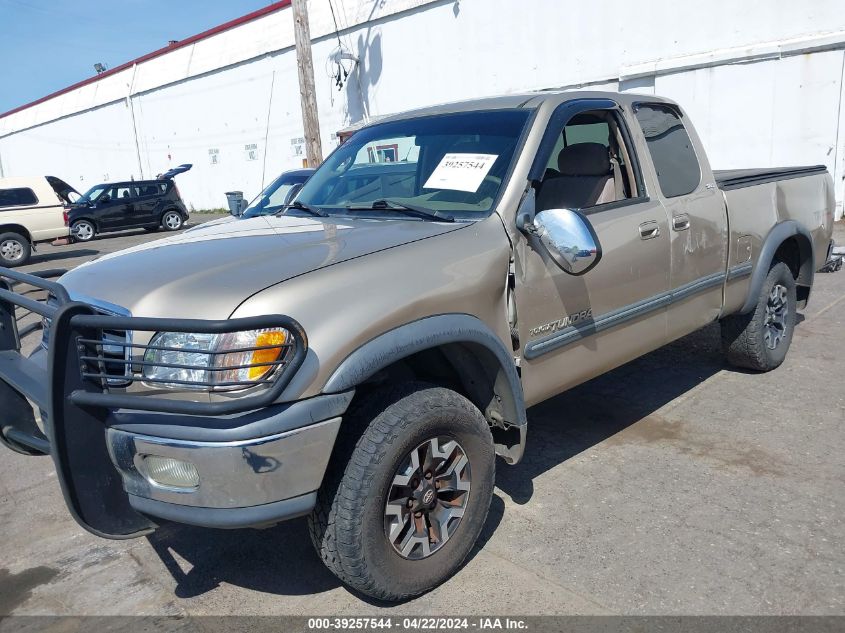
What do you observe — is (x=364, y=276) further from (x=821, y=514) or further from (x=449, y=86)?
(x=449, y=86)

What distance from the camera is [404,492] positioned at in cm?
267

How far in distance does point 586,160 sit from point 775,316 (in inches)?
87.5

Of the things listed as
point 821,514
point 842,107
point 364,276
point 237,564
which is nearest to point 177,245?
point 364,276

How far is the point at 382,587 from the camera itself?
2611 millimetres

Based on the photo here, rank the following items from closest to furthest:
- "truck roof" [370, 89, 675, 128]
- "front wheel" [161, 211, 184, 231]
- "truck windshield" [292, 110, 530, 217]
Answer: "truck windshield" [292, 110, 530, 217] → "truck roof" [370, 89, 675, 128] → "front wheel" [161, 211, 184, 231]

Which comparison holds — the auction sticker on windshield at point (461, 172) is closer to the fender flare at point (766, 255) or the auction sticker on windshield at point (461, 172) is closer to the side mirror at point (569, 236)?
the side mirror at point (569, 236)

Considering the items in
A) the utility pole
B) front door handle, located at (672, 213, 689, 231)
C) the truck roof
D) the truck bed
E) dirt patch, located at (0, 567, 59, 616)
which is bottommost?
dirt patch, located at (0, 567, 59, 616)

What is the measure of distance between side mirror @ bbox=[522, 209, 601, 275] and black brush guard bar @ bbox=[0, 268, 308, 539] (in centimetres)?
123

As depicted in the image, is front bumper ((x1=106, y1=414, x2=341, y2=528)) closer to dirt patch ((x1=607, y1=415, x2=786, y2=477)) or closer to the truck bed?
dirt patch ((x1=607, y1=415, x2=786, y2=477))

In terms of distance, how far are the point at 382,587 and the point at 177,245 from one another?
168 cm

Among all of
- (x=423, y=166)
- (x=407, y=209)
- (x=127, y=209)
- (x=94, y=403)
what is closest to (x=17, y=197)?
(x=127, y=209)

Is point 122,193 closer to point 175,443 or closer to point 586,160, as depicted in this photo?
point 586,160

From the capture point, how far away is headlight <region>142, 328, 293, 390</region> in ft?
7.30

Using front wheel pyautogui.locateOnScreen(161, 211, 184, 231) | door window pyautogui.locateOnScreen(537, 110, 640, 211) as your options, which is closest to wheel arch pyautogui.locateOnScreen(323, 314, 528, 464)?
door window pyautogui.locateOnScreen(537, 110, 640, 211)
